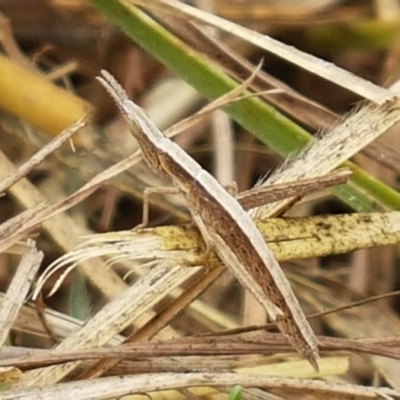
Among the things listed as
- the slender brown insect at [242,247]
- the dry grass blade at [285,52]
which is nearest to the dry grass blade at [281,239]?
the slender brown insect at [242,247]

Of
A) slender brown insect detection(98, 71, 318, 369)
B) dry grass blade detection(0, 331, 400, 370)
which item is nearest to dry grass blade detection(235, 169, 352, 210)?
slender brown insect detection(98, 71, 318, 369)

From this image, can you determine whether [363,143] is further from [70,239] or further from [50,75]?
[50,75]

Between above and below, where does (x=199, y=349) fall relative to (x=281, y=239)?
below

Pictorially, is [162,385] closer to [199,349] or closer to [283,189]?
[199,349]

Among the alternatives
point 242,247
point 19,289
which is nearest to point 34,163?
point 19,289

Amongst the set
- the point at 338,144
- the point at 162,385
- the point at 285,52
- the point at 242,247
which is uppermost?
the point at 285,52

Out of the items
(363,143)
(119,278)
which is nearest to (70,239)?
(119,278)

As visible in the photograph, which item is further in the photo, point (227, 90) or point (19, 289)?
point (227, 90)
